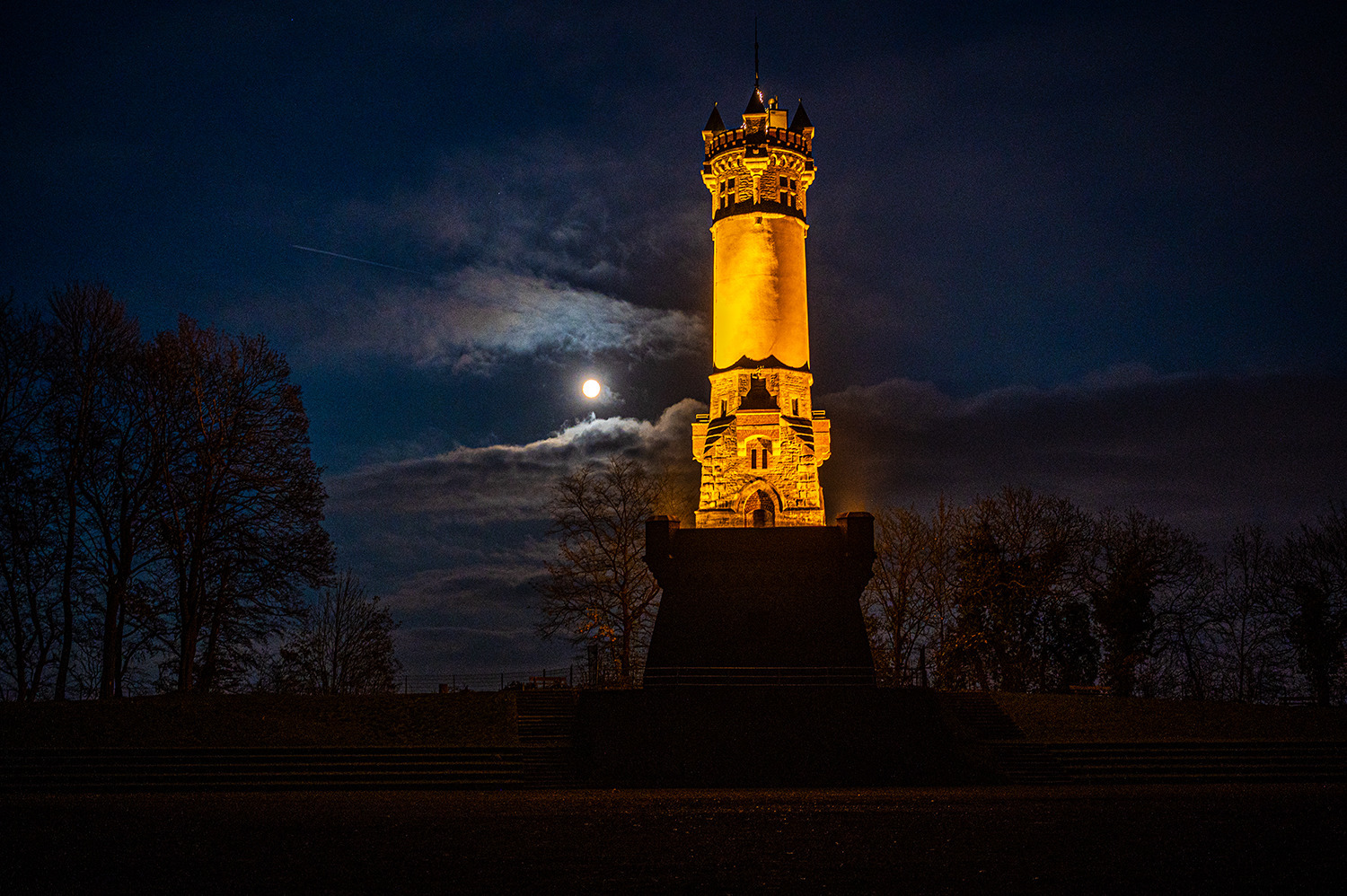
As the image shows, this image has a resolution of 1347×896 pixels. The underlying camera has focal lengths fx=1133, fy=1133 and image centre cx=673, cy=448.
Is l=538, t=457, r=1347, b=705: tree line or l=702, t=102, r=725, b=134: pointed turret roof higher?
l=702, t=102, r=725, b=134: pointed turret roof

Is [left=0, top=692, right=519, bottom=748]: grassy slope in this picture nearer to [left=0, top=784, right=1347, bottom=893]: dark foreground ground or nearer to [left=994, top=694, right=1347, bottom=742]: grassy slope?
[left=0, top=784, right=1347, bottom=893]: dark foreground ground

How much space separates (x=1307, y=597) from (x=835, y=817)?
31744 millimetres

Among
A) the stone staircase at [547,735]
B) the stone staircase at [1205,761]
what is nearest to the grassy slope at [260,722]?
the stone staircase at [547,735]

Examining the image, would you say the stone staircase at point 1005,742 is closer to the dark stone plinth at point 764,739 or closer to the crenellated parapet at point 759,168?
the dark stone plinth at point 764,739

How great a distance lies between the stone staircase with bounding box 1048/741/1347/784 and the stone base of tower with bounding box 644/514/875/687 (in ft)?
36.3

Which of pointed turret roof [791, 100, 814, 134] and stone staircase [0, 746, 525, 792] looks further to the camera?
pointed turret roof [791, 100, 814, 134]

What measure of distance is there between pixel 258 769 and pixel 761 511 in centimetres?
3285

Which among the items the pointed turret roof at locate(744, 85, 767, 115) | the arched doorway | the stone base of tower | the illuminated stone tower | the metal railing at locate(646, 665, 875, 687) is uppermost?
the pointed turret roof at locate(744, 85, 767, 115)

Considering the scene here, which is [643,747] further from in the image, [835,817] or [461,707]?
[835,817]

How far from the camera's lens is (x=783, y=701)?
99.2 feet

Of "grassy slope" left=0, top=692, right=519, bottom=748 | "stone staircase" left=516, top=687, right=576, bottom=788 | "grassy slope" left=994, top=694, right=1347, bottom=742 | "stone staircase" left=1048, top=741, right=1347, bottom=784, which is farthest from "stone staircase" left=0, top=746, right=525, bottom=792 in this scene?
"grassy slope" left=994, top=694, right=1347, bottom=742

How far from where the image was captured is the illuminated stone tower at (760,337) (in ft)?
180

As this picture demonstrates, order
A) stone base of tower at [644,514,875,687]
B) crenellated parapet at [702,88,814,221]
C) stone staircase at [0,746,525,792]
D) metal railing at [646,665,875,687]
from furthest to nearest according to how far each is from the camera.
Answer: crenellated parapet at [702,88,814,221]
stone base of tower at [644,514,875,687]
metal railing at [646,665,875,687]
stone staircase at [0,746,525,792]

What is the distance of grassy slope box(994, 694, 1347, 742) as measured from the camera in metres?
30.2
